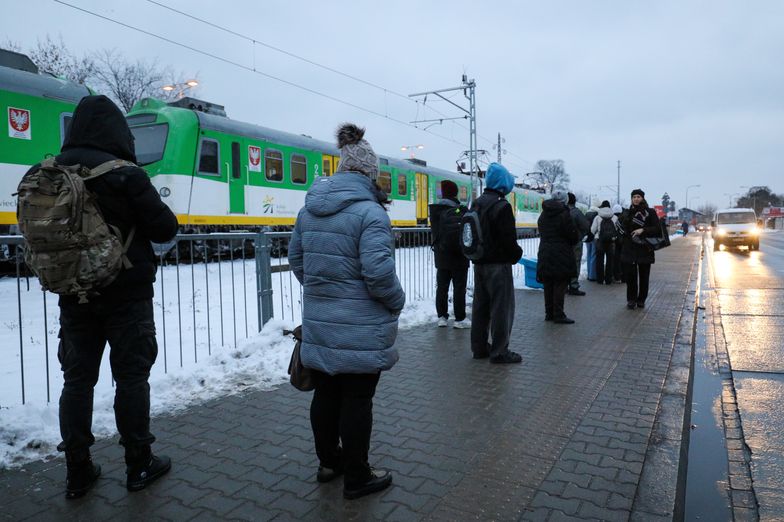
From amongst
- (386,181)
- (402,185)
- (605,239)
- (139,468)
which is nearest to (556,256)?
(605,239)

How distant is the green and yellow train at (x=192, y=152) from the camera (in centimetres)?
1006

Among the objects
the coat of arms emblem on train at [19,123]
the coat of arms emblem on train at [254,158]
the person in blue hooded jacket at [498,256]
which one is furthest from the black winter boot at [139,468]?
the coat of arms emblem on train at [254,158]

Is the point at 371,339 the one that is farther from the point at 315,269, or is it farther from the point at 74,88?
the point at 74,88

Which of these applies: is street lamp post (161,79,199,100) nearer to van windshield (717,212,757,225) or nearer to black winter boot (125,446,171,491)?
black winter boot (125,446,171,491)

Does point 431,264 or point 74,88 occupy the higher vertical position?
point 74,88

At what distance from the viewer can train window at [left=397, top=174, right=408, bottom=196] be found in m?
20.9

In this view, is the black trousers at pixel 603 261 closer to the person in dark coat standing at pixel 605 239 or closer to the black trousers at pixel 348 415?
the person in dark coat standing at pixel 605 239

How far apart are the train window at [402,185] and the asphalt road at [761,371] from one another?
11.3 meters

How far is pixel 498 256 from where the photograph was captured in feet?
18.6

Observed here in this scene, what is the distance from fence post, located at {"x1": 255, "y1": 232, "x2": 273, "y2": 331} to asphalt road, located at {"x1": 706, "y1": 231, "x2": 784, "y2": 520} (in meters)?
4.76

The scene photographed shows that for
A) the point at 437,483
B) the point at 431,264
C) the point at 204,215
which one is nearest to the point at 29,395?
the point at 437,483

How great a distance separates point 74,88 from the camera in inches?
429

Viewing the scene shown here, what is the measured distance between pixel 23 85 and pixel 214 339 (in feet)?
23.7

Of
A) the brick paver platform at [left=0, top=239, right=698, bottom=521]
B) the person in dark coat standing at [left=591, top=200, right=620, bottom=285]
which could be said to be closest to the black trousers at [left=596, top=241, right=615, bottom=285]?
the person in dark coat standing at [left=591, top=200, right=620, bottom=285]
